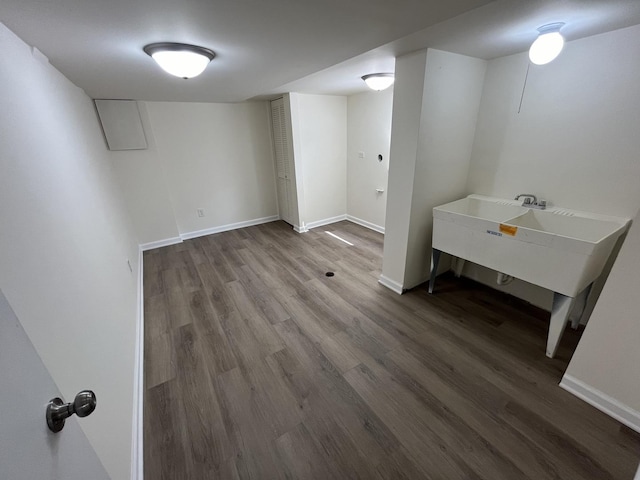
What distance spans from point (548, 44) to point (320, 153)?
3049mm

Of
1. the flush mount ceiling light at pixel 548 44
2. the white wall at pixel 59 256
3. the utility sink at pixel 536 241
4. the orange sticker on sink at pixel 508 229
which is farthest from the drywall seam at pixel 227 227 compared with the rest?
the flush mount ceiling light at pixel 548 44

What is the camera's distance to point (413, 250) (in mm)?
2564

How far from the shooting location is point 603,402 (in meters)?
1.53

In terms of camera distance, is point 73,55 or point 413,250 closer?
point 73,55

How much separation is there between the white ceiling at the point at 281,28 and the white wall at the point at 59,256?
242mm

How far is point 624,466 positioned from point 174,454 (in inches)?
90.5

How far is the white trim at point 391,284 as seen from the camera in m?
2.68

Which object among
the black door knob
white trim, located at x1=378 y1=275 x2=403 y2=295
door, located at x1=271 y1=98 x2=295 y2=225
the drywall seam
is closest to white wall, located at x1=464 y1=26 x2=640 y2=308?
white trim, located at x1=378 y1=275 x2=403 y2=295

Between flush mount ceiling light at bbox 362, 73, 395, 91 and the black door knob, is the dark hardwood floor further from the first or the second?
flush mount ceiling light at bbox 362, 73, 395, 91

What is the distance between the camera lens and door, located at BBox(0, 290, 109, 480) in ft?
1.47

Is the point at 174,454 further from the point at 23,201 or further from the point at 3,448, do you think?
the point at 23,201

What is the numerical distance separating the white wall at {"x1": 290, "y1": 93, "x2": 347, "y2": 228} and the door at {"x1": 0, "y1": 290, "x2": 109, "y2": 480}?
3.71 meters

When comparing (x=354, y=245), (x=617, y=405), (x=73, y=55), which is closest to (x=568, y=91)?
(x=617, y=405)

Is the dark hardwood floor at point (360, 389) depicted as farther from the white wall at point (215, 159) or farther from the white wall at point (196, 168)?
the white wall at point (215, 159)
